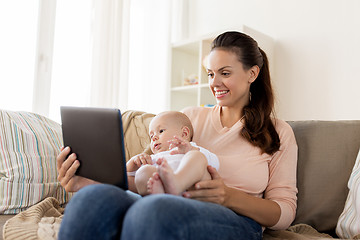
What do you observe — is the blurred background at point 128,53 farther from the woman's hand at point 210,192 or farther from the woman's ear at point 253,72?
the woman's hand at point 210,192

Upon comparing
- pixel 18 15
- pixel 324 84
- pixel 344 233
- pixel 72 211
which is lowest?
pixel 344 233

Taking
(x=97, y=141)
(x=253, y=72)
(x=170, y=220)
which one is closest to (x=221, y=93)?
(x=253, y=72)

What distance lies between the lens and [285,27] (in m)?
2.73

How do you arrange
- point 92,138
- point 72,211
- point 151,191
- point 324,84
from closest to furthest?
point 72,211 < point 151,191 < point 92,138 < point 324,84

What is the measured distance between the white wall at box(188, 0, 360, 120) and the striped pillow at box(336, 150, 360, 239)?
49.0 inches

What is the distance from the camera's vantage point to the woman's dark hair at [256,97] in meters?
1.31

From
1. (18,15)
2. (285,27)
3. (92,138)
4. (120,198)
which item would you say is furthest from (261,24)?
(120,198)

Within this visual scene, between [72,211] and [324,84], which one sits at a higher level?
[324,84]

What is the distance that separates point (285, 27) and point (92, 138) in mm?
2156

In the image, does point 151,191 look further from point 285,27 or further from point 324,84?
point 285,27

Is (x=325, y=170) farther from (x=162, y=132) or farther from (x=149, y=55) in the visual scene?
(x=149, y=55)

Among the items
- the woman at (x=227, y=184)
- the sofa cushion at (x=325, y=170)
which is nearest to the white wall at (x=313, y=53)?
the sofa cushion at (x=325, y=170)

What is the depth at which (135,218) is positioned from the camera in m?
0.73

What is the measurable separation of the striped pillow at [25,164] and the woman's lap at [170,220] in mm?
853
